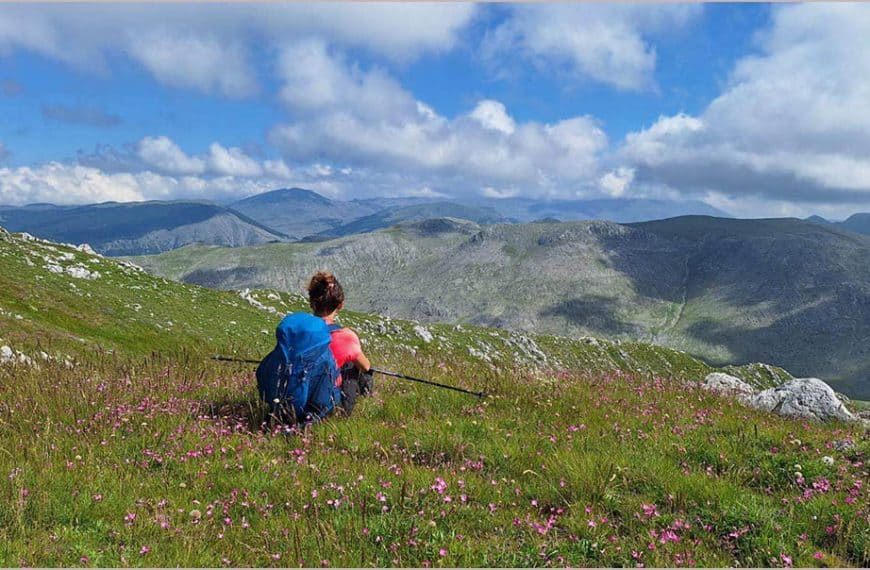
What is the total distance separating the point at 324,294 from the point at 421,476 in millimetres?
3497

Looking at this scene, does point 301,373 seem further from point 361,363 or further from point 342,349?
point 361,363

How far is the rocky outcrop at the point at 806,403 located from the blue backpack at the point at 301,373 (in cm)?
753

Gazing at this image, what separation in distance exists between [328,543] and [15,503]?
287cm

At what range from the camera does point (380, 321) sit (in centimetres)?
5644

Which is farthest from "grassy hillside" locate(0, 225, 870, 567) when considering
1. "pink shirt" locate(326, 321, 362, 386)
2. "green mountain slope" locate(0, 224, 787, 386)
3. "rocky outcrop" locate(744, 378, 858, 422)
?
"green mountain slope" locate(0, 224, 787, 386)

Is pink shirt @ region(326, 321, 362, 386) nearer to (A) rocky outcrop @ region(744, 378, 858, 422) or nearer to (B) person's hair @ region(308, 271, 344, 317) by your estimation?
(B) person's hair @ region(308, 271, 344, 317)

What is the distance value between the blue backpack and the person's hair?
0.63 m

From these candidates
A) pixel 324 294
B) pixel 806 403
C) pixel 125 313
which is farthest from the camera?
pixel 125 313

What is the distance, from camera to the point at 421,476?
5426 millimetres

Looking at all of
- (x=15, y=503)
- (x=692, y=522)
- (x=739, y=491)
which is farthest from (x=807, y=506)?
(x=15, y=503)

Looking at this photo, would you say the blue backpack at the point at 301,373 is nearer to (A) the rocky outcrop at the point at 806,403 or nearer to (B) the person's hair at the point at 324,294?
(B) the person's hair at the point at 324,294

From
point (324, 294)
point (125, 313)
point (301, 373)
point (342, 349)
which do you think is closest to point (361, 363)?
point (342, 349)

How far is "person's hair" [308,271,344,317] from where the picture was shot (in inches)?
311

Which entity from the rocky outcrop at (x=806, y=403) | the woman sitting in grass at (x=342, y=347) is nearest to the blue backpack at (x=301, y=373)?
the woman sitting in grass at (x=342, y=347)
